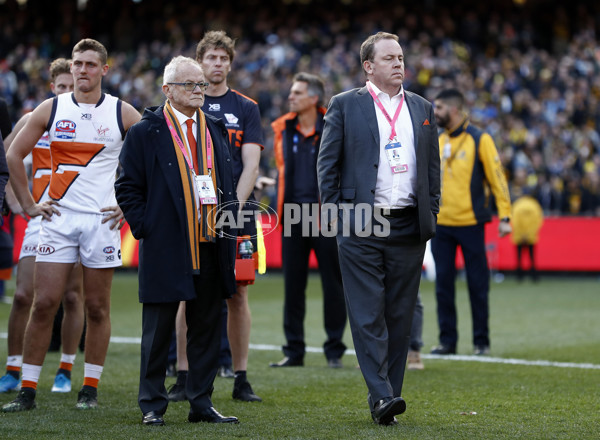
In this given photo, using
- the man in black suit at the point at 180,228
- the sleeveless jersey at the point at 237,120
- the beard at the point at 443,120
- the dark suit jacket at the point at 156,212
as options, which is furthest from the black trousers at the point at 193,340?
the beard at the point at 443,120

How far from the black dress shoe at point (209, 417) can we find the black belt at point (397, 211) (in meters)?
1.52

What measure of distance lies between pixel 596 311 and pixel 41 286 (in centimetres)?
906

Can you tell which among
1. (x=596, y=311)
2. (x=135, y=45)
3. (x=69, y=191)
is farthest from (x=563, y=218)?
(x=135, y=45)

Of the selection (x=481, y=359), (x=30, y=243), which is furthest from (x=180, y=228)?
(x=481, y=359)

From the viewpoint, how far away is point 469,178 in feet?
30.1

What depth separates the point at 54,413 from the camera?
5.82 m

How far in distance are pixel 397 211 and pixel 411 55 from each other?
72.4ft

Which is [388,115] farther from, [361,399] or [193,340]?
[361,399]

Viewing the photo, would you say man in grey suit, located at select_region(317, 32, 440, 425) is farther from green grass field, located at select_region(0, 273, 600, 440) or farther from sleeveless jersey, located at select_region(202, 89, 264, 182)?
sleeveless jersey, located at select_region(202, 89, 264, 182)

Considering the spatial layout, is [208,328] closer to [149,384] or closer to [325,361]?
[149,384]

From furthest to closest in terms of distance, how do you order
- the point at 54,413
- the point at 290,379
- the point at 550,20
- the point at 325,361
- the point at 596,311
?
the point at 550,20 < the point at 596,311 < the point at 325,361 < the point at 290,379 < the point at 54,413

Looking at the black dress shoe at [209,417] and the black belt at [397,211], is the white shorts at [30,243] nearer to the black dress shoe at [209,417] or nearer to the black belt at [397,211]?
the black dress shoe at [209,417]

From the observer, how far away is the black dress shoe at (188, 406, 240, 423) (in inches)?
215

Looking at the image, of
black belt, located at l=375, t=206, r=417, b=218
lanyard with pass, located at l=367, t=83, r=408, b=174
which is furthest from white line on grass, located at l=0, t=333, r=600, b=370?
lanyard with pass, located at l=367, t=83, r=408, b=174
